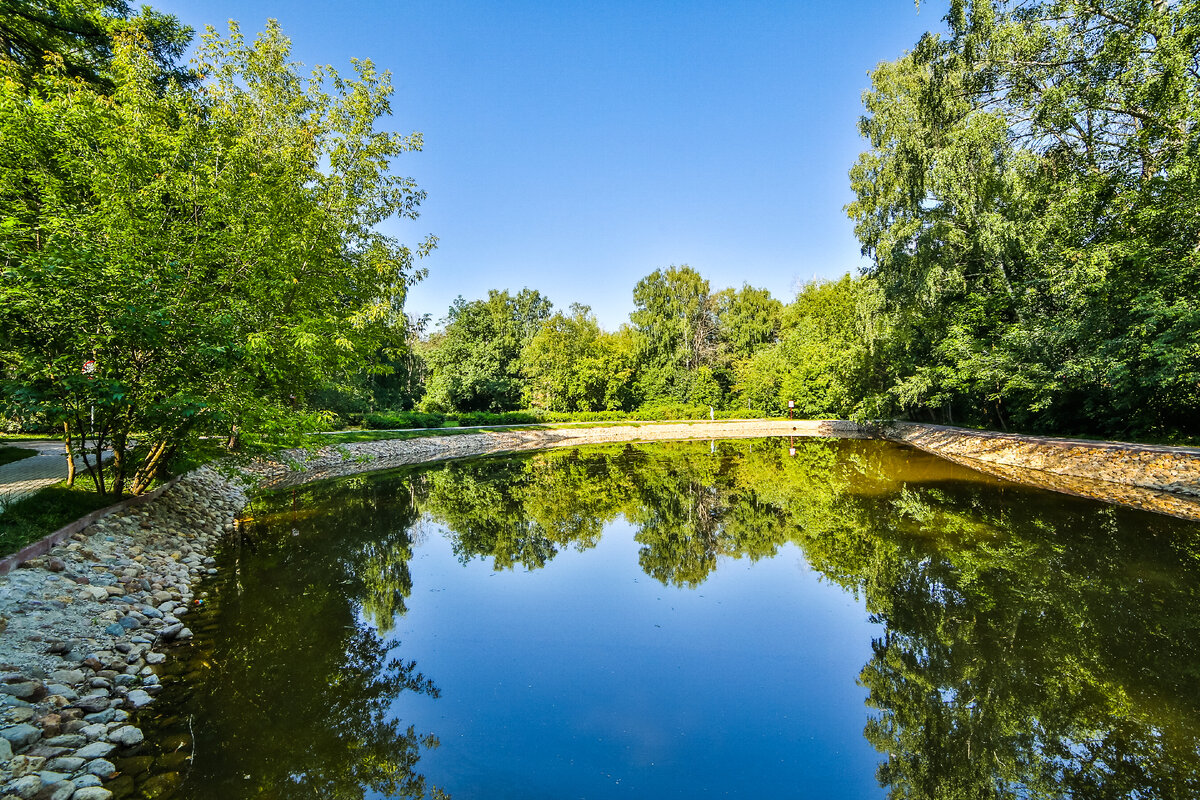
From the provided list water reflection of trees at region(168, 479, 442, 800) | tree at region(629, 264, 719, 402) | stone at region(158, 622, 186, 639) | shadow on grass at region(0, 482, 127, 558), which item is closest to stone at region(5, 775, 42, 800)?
water reflection of trees at region(168, 479, 442, 800)

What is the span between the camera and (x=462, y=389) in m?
39.2

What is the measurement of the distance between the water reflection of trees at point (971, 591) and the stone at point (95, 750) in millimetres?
5601

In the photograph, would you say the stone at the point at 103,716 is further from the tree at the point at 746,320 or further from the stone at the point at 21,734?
the tree at the point at 746,320

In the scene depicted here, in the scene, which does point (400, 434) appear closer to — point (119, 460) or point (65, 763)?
point (119, 460)

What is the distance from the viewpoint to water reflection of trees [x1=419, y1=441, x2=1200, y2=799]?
3850mm

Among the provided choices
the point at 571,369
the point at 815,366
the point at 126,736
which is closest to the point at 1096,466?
the point at 126,736

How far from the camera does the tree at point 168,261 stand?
6.59 metres

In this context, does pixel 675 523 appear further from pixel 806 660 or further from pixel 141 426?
pixel 141 426

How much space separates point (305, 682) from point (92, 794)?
1.81 meters

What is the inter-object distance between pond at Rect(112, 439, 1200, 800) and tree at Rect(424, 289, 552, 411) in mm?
28750

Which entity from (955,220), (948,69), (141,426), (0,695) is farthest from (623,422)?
(0,695)

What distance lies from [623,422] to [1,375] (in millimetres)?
34580

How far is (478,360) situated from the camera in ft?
137

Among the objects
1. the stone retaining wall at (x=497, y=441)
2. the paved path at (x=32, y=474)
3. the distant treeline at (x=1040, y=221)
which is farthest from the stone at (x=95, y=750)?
the distant treeline at (x=1040, y=221)
